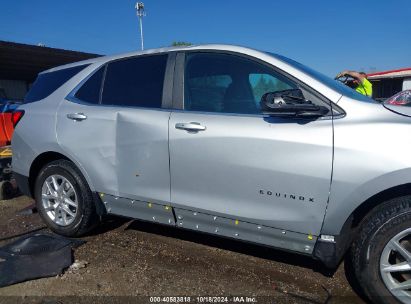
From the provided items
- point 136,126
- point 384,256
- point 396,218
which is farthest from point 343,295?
point 136,126

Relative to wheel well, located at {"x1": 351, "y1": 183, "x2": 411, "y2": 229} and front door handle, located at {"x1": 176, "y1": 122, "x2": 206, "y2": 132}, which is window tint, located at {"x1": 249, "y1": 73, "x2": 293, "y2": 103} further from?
wheel well, located at {"x1": 351, "y1": 183, "x2": 411, "y2": 229}

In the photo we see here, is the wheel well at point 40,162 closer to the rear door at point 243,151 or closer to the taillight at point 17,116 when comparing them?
the taillight at point 17,116

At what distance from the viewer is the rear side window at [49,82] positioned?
4.11m

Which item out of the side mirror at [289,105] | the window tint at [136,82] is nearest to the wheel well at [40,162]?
the window tint at [136,82]

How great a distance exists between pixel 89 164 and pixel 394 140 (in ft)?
8.57

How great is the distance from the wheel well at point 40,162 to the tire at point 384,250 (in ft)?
9.46

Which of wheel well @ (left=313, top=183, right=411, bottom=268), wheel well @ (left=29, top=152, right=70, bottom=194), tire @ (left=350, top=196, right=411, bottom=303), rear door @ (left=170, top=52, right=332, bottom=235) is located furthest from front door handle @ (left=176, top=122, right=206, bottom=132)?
wheel well @ (left=29, top=152, right=70, bottom=194)

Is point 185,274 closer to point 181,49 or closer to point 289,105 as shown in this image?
point 289,105

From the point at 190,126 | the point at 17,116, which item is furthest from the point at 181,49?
the point at 17,116

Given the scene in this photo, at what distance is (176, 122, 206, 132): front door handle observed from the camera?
3.03 m

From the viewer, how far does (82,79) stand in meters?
3.95

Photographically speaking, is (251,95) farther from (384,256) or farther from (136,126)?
(384,256)

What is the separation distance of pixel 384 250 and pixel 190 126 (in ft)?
5.34

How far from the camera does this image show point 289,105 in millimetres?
2629
